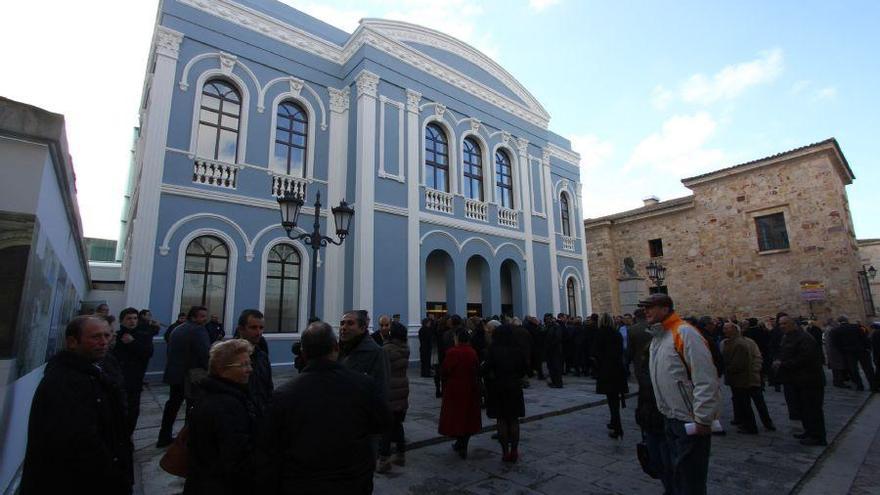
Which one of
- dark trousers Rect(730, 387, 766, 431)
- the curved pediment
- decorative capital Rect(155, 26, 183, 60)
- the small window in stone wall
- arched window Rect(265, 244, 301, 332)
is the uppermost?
the curved pediment

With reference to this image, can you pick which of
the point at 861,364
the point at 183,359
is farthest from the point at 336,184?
the point at 861,364

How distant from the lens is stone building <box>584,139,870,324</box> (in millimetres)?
18422

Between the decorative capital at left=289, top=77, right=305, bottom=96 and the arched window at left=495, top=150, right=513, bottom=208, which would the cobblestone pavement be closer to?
the decorative capital at left=289, top=77, right=305, bottom=96

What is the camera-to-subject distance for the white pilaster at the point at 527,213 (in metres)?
16.8

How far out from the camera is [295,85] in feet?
42.9

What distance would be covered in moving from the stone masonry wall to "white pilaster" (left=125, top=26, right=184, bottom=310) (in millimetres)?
21228

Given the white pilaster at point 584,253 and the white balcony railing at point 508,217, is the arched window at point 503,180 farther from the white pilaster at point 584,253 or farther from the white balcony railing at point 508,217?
the white pilaster at point 584,253

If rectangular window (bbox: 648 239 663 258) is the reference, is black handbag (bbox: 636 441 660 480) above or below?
below

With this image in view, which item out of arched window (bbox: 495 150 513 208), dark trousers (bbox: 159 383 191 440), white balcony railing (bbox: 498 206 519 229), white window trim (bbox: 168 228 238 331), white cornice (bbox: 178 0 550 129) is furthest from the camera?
arched window (bbox: 495 150 513 208)

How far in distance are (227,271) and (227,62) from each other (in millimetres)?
5839

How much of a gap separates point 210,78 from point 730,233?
77.1 ft

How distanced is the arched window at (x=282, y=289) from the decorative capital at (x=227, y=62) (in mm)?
5027

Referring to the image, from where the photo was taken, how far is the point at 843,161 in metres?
19.9

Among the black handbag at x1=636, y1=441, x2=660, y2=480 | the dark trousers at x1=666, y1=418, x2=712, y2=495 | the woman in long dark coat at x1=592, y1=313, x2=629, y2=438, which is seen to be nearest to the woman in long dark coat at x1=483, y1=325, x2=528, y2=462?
the black handbag at x1=636, y1=441, x2=660, y2=480
